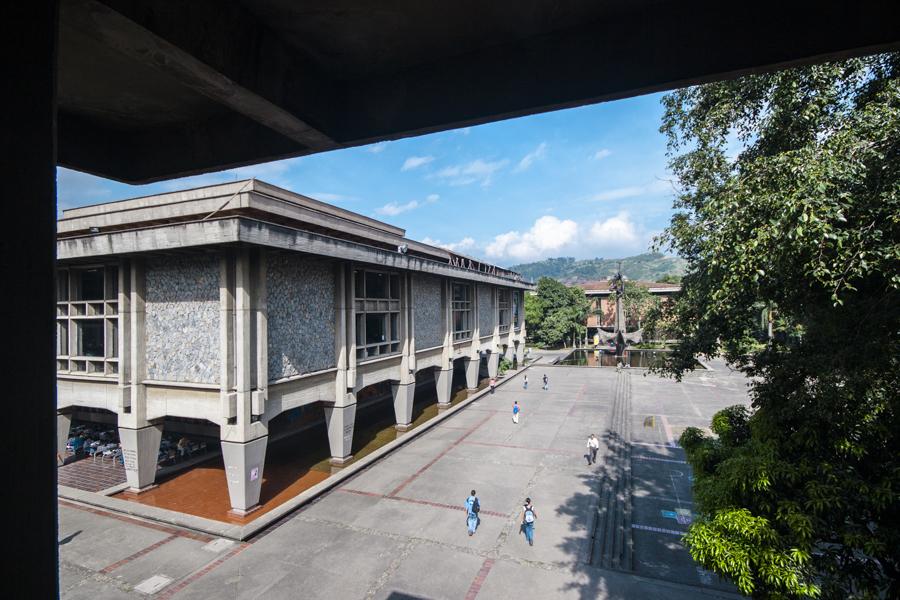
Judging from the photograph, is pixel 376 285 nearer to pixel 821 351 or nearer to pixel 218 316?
pixel 218 316

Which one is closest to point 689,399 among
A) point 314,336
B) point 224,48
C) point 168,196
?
point 314,336

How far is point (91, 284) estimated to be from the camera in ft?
64.4

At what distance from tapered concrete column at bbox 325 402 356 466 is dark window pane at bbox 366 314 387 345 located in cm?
403

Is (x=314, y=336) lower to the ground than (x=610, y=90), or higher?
lower

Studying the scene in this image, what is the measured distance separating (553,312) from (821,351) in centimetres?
6293

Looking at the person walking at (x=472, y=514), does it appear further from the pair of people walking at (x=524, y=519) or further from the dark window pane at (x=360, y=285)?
the dark window pane at (x=360, y=285)

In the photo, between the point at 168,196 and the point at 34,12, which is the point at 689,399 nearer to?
the point at 168,196

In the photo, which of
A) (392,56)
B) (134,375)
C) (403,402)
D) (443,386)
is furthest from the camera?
(443,386)

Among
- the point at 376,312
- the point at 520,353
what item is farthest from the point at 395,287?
the point at 520,353

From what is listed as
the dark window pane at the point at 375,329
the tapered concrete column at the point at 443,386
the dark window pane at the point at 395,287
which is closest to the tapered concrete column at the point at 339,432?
the dark window pane at the point at 375,329

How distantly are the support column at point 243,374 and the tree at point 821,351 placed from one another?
538 inches

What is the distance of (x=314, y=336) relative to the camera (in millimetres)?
19562

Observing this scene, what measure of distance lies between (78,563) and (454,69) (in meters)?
16.3

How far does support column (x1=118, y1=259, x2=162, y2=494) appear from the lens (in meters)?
17.4
